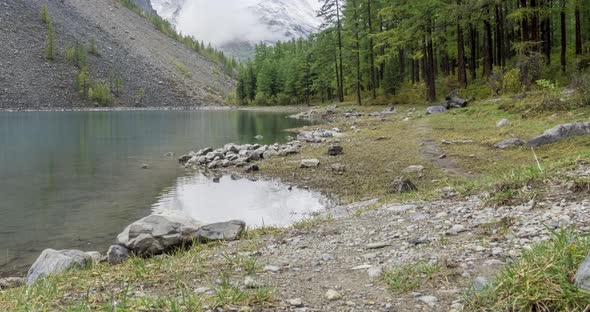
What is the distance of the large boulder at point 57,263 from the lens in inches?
281

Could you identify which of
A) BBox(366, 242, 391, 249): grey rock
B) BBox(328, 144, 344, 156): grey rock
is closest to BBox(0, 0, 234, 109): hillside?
BBox(328, 144, 344, 156): grey rock

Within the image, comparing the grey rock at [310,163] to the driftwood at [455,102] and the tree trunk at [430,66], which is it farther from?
the tree trunk at [430,66]

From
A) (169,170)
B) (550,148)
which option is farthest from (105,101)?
(550,148)

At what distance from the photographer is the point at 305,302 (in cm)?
457

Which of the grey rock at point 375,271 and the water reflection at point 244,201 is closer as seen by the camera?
the grey rock at point 375,271

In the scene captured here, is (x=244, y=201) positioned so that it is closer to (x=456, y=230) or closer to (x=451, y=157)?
(x=451, y=157)

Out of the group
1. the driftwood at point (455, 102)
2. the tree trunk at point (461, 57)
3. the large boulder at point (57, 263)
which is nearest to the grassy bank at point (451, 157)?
the driftwood at point (455, 102)

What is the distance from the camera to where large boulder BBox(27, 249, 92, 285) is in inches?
281

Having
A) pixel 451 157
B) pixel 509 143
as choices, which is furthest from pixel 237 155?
pixel 509 143

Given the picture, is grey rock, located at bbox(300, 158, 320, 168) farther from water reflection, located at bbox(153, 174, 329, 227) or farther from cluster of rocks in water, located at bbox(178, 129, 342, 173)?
water reflection, located at bbox(153, 174, 329, 227)

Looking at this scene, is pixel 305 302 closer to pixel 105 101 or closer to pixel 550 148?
pixel 550 148

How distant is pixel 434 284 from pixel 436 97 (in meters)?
37.7

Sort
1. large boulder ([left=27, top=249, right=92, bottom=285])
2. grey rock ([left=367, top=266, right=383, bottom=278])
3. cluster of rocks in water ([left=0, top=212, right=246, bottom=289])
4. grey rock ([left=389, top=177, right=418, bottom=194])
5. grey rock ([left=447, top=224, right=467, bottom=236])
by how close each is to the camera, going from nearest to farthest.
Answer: grey rock ([left=367, top=266, right=383, bottom=278])
grey rock ([left=447, top=224, right=467, bottom=236])
large boulder ([left=27, top=249, right=92, bottom=285])
cluster of rocks in water ([left=0, top=212, right=246, bottom=289])
grey rock ([left=389, top=177, right=418, bottom=194])

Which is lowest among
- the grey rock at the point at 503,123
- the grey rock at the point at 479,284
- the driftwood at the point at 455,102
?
the grey rock at the point at 479,284
